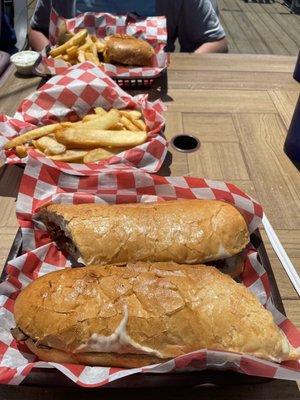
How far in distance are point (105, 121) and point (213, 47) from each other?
6.39ft

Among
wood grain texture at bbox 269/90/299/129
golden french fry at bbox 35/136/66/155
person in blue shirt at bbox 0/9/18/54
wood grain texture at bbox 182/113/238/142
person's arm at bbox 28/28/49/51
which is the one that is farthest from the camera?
person in blue shirt at bbox 0/9/18/54

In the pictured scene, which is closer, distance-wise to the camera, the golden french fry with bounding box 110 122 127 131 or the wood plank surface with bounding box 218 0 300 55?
the golden french fry with bounding box 110 122 127 131

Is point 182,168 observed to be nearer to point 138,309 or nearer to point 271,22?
point 138,309

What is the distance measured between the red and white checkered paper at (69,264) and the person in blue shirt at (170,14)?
7.40ft

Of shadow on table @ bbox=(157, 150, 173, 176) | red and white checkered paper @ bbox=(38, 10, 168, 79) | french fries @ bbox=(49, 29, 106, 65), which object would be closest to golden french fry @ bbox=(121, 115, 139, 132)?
shadow on table @ bbox=(157, 150, 173, 176)

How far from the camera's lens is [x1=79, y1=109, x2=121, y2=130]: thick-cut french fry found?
2.03 metres

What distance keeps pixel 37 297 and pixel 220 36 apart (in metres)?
3.24

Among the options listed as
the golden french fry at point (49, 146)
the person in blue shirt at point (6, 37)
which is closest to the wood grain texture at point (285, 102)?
the golden french fry at point (49, 146)

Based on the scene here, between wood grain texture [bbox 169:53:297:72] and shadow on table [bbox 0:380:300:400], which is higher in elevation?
wood grain texture [bbox 169:53:297:72]

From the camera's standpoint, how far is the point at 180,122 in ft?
7.79

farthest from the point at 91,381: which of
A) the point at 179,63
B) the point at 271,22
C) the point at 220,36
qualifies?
the point at 271,22

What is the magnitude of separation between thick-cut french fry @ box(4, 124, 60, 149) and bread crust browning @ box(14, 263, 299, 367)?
3.25 ft

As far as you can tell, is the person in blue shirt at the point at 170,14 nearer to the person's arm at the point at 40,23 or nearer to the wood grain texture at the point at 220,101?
the person's arm at the point at 40,23

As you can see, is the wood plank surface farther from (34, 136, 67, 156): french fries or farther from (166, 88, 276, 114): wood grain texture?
(34, 136, 67, 156): french fries
